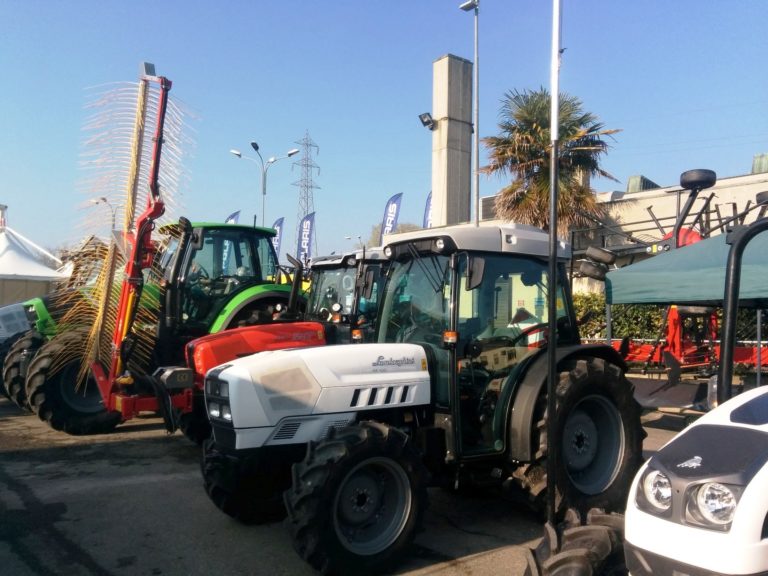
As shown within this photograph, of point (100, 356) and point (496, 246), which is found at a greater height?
point (496, 246)

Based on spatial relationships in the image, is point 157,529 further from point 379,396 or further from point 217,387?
point 379,396

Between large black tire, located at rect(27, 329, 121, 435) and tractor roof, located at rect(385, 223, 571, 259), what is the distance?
4.93m

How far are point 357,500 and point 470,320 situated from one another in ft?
5.02

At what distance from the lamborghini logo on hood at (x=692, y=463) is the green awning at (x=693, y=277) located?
3.79 m

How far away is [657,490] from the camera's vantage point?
8.40ft

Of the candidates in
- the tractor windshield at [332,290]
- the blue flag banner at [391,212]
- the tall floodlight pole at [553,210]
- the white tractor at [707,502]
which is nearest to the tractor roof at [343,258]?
the tractor windshield at [332,290]

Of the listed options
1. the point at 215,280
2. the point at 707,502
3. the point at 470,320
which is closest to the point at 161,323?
the point at 215,280

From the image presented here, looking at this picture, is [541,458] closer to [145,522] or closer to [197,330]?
[145,522]

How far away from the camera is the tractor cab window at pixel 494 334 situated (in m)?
4.70

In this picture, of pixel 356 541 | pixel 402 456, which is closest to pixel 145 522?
pixel 356 541

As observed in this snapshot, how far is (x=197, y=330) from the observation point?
832 centimetres

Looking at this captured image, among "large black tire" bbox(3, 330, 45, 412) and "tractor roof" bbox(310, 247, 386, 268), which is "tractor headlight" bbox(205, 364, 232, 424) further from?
"large black tire" bbox(3, 330, 45, 412)

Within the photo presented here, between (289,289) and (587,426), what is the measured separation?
16.1ft

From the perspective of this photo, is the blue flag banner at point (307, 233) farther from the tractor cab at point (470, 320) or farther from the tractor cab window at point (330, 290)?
the tractor cab at point (470, 320)
